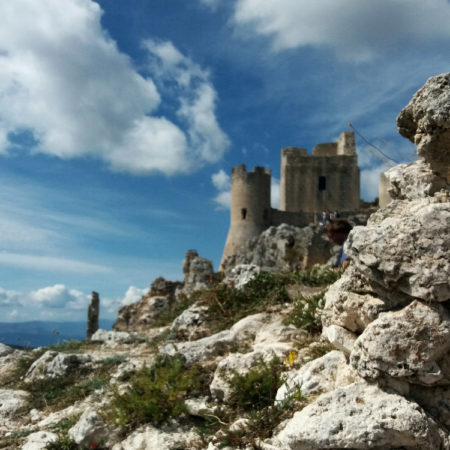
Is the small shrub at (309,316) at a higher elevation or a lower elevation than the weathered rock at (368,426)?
higher

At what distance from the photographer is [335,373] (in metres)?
3.45

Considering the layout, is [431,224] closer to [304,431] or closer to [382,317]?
[382,317]

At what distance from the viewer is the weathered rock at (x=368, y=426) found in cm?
265

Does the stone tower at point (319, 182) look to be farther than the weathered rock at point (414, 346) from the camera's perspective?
Yes

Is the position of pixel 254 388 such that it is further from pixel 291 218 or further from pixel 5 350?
pixel 291 218

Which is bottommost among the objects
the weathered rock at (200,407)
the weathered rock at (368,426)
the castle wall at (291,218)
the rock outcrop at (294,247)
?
the weathered rock at (200,407)

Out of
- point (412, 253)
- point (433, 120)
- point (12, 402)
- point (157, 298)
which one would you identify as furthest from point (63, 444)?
point (157, 298)

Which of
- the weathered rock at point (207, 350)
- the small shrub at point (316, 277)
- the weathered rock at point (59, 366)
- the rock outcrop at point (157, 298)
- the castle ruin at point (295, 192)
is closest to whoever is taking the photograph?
the weathered rock at point (207, 350)

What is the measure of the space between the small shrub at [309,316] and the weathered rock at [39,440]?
2907 millimetres

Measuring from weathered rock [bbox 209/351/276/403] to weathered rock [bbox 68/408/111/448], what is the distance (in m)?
1.05

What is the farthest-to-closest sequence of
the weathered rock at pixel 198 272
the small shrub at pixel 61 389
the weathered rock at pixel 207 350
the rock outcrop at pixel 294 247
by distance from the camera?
the rock outcrop at pixel 294 247
the weathered rock at pixel 198 272
the small shrub at pixel 61 389
the weathered rock at pixel 207 350

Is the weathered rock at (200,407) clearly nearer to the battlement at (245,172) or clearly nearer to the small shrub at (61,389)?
the small shrub at (61,389)

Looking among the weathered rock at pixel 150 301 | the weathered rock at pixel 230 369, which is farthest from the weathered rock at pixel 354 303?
the weathered rock at pixel 150 301

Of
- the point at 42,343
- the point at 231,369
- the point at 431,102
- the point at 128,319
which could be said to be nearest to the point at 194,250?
the point at 128,319
